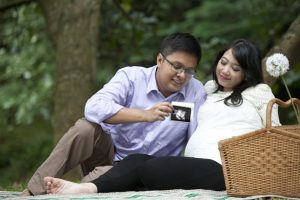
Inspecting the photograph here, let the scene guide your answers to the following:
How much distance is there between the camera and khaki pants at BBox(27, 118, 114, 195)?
4.00m

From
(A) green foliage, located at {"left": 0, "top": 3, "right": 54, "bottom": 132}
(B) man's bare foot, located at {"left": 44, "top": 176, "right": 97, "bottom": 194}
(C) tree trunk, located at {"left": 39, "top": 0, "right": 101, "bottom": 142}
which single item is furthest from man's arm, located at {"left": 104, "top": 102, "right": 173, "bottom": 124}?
(A) green foliage, located at {"left": 0, "top": 3, "right": 54, "bottom": 132}

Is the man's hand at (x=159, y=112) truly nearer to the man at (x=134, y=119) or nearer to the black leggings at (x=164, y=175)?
the man at (x=134, y=119)

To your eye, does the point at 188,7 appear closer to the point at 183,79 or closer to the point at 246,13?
the point at 246,13

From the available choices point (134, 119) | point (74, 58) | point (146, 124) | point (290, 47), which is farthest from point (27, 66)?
point (134, 119)

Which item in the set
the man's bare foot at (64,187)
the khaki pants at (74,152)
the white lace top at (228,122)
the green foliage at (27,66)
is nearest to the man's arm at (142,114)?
the khaki pants at (74,152)

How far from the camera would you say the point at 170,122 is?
427 cm

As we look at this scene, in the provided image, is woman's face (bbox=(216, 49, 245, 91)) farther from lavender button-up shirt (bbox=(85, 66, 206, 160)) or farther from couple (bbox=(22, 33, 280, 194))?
lavender button-up shirt (bbox=(85, 66, 206, 160))

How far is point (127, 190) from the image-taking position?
3969 millimetres

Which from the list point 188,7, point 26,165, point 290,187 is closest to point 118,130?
point 290,187

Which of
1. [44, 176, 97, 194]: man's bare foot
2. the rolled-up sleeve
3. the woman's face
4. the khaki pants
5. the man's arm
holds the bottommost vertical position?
[44, 176, 97, 194]: man's bare foot

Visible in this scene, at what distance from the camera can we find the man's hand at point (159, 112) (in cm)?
391

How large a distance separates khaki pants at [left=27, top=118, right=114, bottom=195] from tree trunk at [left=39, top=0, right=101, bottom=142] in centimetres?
197

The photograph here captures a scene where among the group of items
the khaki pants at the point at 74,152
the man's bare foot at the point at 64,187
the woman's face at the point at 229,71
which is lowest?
the man's bare foot at the point at 64,187

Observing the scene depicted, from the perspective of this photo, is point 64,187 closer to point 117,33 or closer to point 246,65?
point 246,65
